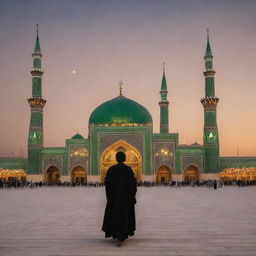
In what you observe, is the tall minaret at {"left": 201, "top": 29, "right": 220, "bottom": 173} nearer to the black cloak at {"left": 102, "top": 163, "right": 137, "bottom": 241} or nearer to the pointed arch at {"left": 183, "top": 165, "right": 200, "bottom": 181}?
the pointed arch at {"left": 183, "top": 165, "right": 200, "bottom": 181}

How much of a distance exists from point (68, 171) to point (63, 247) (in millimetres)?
30306

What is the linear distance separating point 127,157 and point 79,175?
193 inches

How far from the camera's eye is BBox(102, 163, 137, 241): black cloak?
5.28m

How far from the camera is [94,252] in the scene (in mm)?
4625

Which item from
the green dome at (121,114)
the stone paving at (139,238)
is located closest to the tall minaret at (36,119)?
the green dome at (121,114)

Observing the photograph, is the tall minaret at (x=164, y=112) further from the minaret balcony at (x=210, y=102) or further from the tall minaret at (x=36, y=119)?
the tall minaret at (x=36, y=119)

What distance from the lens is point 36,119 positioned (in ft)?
113

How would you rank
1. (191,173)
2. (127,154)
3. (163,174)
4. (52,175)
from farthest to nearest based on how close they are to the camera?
(52,175) → (163,174) → (191,173) → (127,154)

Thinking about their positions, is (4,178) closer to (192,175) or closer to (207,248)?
(192,175)

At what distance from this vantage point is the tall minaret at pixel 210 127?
113 feet

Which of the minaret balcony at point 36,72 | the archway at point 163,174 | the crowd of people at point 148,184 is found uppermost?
the minaret balcony at point 36,72

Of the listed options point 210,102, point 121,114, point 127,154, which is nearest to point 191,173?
point 127,154

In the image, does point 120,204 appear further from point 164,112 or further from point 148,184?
point 164,112

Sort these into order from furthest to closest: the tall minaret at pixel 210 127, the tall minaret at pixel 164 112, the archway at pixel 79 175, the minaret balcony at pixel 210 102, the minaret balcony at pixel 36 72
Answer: the tall minaret at pixel 164 112 < the archway at pixel 79 175 < the minaret balcony at pixel 36 72 < the minaret balcony at pixel 210 102 < the tall minaret at pixel 210 127
